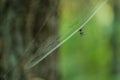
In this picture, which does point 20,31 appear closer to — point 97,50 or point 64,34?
point 64,34

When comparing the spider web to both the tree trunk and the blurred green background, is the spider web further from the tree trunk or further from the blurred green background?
the blurred green background

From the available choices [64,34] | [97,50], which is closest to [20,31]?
[64,34]

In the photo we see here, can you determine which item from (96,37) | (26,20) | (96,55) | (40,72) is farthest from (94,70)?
(26,20)

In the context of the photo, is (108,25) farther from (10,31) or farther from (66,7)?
(10,31)

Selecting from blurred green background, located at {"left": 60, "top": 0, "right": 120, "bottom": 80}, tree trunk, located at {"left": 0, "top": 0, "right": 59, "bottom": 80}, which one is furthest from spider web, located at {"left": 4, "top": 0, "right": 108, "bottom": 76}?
blurred green background, located at {"left": 60, "top": 0, "right": 120, "bottom": 80}

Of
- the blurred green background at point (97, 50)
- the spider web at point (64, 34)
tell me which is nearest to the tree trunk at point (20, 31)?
the spider web at point (64, 34)

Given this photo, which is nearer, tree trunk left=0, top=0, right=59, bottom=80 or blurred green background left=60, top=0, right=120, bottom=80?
tree trunk left=0, top=0, right=59, bottom=80

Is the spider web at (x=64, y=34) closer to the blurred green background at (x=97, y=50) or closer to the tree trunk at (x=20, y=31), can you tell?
the tree trunk at (x=20, y=31)
